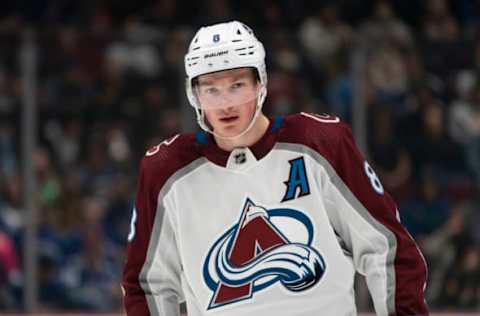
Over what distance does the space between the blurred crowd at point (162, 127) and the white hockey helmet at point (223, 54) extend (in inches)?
141

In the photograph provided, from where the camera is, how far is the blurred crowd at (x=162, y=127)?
6.47m

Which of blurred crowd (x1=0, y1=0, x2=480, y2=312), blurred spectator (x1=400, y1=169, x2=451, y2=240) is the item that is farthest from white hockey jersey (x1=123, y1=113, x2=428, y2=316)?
blurred spectator (x1=400, y1=169, x2=451, y2=240)

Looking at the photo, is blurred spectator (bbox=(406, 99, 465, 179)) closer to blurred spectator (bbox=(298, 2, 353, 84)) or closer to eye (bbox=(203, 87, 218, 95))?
blurred spectator (bbox=(298, 2, 353, 84))

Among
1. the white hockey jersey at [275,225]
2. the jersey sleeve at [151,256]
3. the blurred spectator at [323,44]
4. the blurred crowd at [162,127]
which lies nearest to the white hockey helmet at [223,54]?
the white hockey jersey at [275,225]

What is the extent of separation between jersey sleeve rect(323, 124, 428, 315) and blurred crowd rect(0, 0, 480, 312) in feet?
12.0

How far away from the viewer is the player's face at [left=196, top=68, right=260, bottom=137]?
9.29 feet

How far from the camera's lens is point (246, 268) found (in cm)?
291

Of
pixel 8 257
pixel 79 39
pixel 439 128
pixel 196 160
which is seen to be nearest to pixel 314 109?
pixel 439 128

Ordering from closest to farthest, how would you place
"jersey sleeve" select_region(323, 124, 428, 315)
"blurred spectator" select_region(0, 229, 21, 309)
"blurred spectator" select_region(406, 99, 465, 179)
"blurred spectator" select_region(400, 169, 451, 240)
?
"jersey sleeve" select_region(323, 124, 428, 315) < "blurred spectator" select_region(0, 229, 21, 309) < "blurred spectator" select_region(400, 169, 451, 240) < "blurred spectator" select_region(406, 99, 465, 179)

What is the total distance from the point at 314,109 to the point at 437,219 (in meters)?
0.92

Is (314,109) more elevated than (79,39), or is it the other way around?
(79,39)

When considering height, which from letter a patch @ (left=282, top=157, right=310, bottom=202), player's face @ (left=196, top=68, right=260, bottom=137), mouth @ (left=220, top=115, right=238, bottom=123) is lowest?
letter a patch @ (left=282, top=157, right=310, bottom=202)

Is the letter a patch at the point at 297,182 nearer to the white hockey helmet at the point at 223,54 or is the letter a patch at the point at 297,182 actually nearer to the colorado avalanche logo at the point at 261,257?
the colorado avalanche logo at the point at 261,257

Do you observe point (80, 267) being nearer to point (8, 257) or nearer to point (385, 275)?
point (8, 257)
